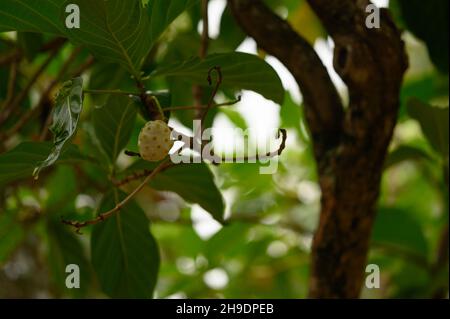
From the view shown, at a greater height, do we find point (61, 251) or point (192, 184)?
point (192, 184)

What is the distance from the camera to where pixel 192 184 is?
0.74 m

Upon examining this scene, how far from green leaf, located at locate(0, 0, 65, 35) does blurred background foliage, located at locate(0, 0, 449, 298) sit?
0.23m

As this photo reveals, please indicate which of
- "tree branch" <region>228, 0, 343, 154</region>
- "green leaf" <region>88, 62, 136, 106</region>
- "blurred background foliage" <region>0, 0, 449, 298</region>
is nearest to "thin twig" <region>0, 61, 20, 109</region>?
"blurred background foliage" <region>0, 0, 449, 298</region>

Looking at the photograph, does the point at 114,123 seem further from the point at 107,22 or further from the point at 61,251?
the point at 61,251

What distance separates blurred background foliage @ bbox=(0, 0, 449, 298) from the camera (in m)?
0.97

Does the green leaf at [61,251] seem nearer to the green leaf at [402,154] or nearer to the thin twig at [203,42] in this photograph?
the thin twig at [203,42]

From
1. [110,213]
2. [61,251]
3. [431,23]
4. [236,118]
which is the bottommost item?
[61,251]

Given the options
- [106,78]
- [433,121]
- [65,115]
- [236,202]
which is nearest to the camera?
[65,115]

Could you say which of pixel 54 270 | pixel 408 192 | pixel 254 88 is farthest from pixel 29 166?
pixel 408 192

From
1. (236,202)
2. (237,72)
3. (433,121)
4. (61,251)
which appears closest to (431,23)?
(433,121)

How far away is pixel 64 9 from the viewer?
557 mm

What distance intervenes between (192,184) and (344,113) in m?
0.20
